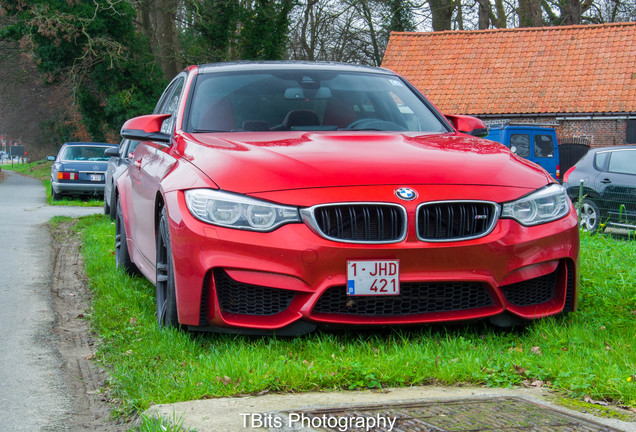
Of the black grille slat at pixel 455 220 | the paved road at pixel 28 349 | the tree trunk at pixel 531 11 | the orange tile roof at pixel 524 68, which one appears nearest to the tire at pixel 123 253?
the paved road at pixel 28 349

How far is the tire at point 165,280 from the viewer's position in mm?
4445

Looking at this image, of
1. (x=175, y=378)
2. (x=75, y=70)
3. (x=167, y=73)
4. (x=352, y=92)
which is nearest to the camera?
(x=175, y=378)

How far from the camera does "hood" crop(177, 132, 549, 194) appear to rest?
418cm

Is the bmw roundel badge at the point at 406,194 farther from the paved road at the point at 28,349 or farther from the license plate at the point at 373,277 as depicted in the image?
the paved road at the point at 28,349

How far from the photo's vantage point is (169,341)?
4375 millimetres

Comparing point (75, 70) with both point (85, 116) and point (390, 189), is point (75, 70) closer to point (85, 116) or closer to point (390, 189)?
point (85, 116)

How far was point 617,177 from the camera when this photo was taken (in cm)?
1370

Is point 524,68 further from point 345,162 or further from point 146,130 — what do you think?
point 345,162

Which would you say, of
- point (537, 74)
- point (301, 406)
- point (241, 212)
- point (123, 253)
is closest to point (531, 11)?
point (537, 74)

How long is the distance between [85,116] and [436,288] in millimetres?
29596

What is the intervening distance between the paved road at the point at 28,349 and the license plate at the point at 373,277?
1.43 metres

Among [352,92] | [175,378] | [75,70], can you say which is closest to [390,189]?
[175,378]

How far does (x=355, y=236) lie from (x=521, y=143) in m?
21.7
